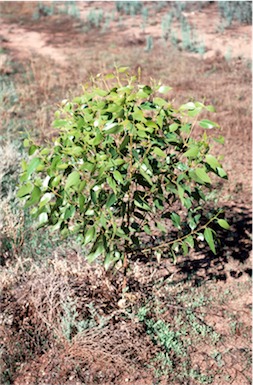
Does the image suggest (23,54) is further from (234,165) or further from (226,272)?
(226,272)

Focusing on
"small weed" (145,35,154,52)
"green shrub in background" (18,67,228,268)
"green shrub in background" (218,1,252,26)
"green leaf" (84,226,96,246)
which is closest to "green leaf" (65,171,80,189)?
"green shrub in background" (18,67,228,268)

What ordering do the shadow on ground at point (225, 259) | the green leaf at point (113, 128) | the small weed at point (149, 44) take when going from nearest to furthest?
the green leaf at point (113, 128), the shadow on ground at point (225, 259), the small weed at point (149, 44)

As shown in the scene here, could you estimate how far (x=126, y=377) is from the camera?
2990 mm

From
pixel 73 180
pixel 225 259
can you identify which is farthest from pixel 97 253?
pixel 225 259

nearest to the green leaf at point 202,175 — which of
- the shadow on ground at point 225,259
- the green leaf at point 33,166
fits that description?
the green leaf at point 33,166

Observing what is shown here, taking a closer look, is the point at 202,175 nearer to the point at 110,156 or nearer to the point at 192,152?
the point at 192,152

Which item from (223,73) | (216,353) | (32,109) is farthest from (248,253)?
(223,73)

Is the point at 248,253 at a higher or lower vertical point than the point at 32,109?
lower

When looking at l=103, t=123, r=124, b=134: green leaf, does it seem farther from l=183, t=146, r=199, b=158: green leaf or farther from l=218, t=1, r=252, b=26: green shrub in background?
l=218, t=1, r=252, b=26: green shrub in background

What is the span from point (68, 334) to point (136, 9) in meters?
15.0

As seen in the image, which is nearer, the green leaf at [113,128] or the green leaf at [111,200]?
the green leaf at [113,128]

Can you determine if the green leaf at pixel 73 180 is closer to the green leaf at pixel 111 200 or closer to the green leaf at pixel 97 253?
the green leaf at pixel 111 200

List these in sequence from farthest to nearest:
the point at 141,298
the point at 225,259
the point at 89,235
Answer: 1. the point at 225,259
2. the point at 141,298
3. the point at 89,235

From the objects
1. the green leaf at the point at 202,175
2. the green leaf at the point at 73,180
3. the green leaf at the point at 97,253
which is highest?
the green leaf at the point at 73,180
